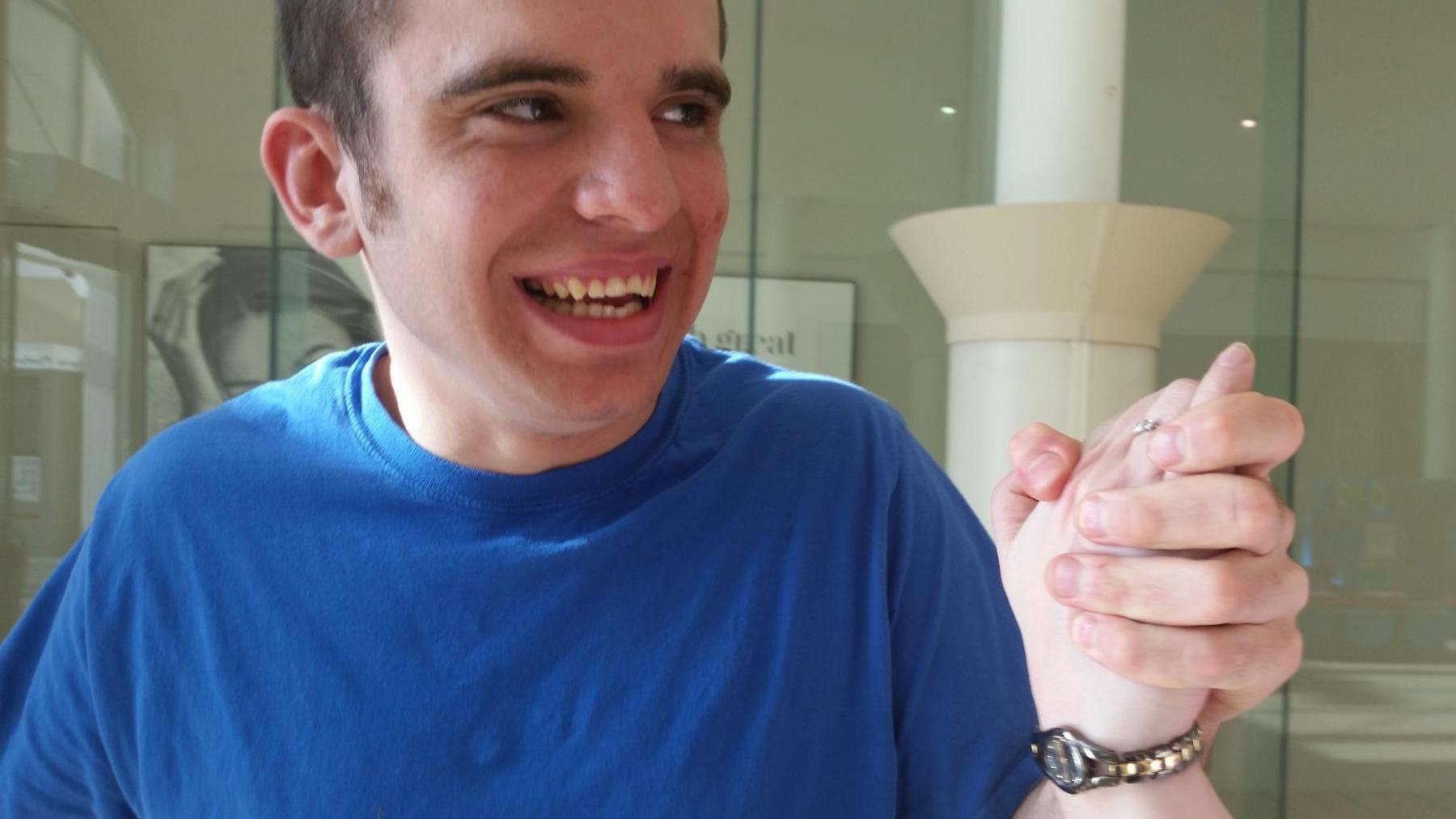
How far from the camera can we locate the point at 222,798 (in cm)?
96

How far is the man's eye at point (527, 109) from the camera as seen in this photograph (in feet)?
2.88

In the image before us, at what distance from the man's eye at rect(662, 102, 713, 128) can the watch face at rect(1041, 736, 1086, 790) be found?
51 cm

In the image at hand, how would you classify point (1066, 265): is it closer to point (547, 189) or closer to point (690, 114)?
point (690, 114)

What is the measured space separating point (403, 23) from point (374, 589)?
0.42m

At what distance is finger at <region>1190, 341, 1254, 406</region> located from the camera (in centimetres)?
73

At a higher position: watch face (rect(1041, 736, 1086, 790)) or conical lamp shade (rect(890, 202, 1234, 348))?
conical lamp shade (rect(890, 202, 1234, 348))

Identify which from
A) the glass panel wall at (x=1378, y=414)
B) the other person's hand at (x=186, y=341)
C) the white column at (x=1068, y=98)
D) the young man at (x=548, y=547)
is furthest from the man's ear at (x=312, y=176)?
the glass panel wall at (x=1378, y=414)

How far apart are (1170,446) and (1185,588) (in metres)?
0.08

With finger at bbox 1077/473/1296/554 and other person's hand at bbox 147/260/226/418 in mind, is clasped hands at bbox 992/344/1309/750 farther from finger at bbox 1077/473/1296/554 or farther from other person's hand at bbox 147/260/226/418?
other person's hand at bbox 147/260/226/418

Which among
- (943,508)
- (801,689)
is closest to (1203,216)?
(943,508)

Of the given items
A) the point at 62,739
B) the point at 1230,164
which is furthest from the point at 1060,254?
the point at 62,739

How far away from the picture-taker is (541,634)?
3.12ft

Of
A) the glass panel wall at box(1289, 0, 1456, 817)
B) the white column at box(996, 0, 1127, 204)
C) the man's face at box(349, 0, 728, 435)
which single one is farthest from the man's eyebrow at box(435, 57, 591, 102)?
the glass panel wall at box(1289, 0, 1456, 817)

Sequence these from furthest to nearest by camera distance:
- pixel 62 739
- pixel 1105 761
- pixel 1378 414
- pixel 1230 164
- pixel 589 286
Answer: pixel 1378 414 → pixel 1230 164 → pixel 62 739 → pixel 589 286 → pixel 1105 761
